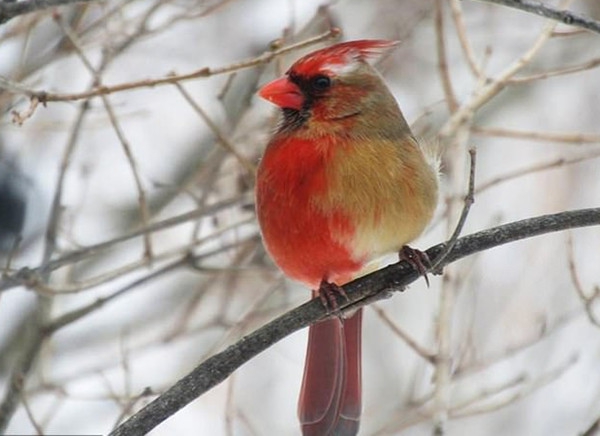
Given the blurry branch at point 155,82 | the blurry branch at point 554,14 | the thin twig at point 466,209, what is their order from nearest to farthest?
the thin twig at point 466,209
the blurry branch at point 554,14
the blurry branch at point 155,82

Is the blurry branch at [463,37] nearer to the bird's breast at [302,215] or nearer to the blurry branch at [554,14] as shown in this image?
the bird's breast at [302,215]

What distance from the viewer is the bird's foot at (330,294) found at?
246 centimetres

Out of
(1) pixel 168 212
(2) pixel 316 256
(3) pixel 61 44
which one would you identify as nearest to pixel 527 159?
(1) pixel 168 212

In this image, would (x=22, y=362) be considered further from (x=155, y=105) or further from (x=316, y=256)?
(x=155, y=105)

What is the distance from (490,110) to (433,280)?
1.28 meters

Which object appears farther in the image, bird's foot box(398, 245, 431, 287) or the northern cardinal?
the northern cardinal

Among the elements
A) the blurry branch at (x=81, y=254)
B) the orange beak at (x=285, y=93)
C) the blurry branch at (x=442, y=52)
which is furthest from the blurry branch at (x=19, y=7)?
the blurry branch at (x=442, y=52)

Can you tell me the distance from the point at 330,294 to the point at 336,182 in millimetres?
266

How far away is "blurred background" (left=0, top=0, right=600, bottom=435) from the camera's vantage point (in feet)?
11.2

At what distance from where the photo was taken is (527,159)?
7426 mm

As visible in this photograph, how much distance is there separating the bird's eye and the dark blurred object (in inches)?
54.3

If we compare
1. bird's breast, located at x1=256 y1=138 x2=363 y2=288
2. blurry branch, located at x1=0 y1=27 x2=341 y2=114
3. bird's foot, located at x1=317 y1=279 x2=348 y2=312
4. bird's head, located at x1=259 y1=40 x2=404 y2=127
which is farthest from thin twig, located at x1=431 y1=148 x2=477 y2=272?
bird's head, located at x1=259 y1=40 x2=404 y2=127

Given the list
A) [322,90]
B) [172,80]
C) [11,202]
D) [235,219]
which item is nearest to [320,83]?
[322,90]

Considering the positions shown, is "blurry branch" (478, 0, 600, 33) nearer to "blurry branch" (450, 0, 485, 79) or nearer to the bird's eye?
the bird's eye
